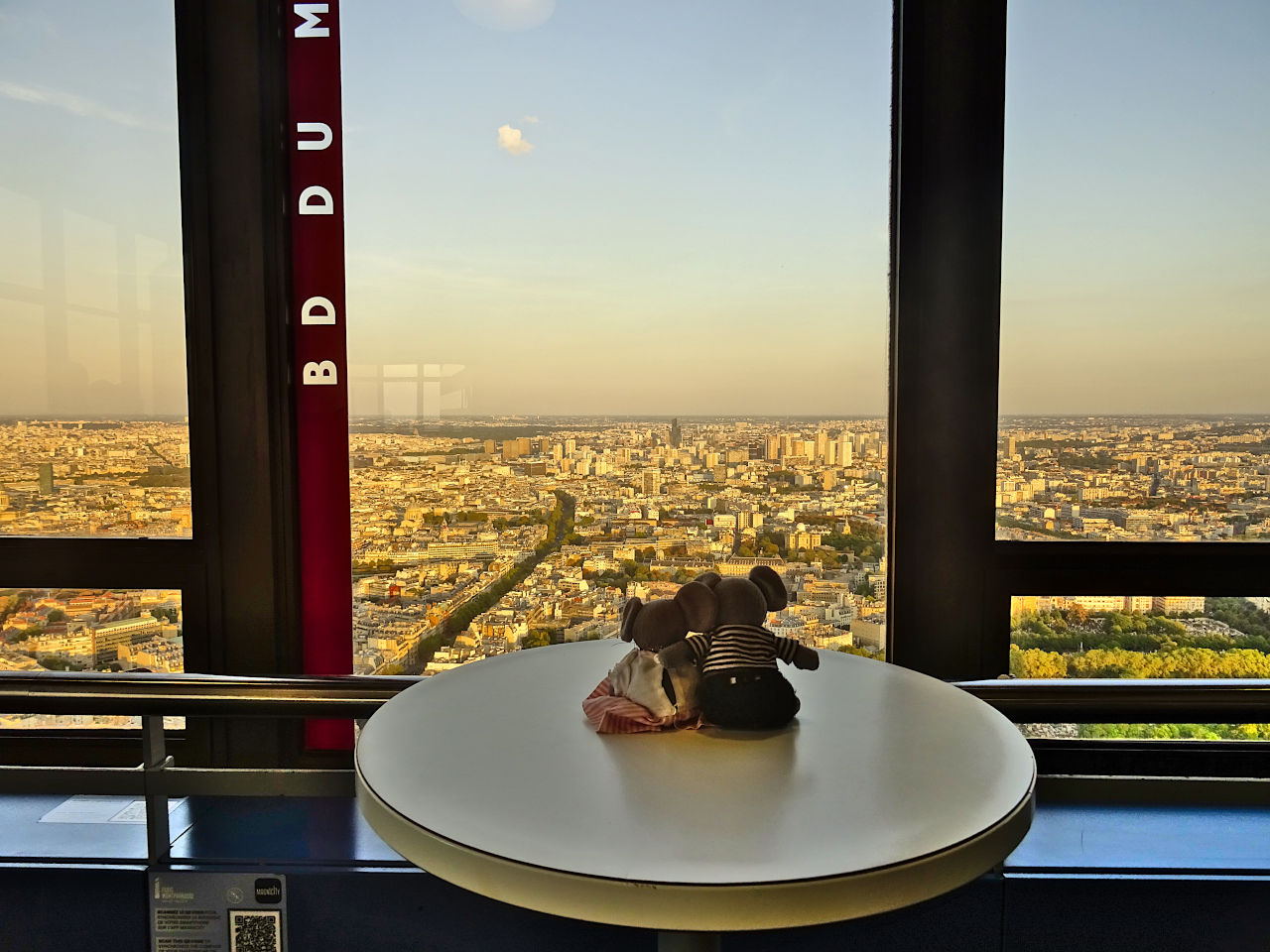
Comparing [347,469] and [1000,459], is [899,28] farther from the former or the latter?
[347,469]

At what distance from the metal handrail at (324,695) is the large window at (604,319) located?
0.86 m

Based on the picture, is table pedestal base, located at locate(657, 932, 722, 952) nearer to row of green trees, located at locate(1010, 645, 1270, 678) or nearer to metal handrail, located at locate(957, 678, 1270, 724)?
metal handrail, located at locate(957, 678, 1270, 724)

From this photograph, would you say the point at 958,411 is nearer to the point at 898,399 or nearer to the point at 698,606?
the point at 898,399

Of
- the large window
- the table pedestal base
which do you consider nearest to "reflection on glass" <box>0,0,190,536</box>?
the large window

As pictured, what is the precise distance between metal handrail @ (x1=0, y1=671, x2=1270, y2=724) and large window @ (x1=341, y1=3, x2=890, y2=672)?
86 cm

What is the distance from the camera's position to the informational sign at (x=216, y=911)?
1.44 metres

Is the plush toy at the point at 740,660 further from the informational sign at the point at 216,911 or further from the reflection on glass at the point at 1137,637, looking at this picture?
the reflection on glass at the point at 1137,637

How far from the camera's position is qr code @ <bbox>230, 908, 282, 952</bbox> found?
1443mm

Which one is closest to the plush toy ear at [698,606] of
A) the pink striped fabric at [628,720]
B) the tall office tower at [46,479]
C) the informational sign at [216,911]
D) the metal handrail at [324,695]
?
the pink striped fabric at [628,720]

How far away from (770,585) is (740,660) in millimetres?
178

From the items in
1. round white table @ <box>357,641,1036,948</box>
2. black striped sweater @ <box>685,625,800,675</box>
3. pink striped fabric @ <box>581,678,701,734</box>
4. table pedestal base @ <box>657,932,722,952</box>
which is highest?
black striped sweater @ <box>685,625,800,675</box>

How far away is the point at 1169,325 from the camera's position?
2.13 meters

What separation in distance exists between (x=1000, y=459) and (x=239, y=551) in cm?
198

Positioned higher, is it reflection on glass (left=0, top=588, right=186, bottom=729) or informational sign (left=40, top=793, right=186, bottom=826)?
reflection on glass (left=0, top=588, right=186, bottom=729)
